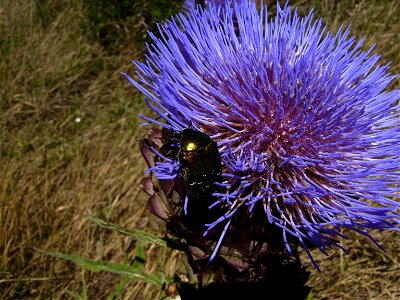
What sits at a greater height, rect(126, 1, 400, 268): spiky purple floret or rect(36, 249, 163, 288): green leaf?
rect(126, 1, 400, 268): spiky purple floret

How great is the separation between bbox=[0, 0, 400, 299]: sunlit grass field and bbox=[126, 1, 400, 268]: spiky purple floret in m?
0.28

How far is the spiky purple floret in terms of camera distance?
0.87m

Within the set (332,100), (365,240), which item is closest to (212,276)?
(332,100)

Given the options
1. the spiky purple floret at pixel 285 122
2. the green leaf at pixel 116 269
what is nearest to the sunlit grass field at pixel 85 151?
the green leaf at pixel 116 269

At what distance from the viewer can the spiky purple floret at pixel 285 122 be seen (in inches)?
34.1

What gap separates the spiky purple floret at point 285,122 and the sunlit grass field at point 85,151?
276 mm

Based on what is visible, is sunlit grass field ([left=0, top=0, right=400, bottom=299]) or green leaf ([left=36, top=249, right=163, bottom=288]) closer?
green leaf ([left=36, top=249, right=163, bottom=288])

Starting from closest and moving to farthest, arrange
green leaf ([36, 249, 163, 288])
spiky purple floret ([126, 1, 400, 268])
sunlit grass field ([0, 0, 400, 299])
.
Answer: spiky purple floret ([126, 1, 400, 268]) < green leaf ([36, 249, 163, 288]) < sunlit grass field ([0, 0, 400, 299])

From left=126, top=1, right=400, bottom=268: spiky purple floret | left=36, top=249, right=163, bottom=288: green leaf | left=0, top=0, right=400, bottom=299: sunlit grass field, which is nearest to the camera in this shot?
left=126, top=1, right=400, bottom=268: spiky purple floret

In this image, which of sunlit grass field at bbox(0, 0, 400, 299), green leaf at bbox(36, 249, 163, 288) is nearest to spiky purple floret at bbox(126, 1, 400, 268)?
sunlit grass field at bbox(0, 0, 400, 299)

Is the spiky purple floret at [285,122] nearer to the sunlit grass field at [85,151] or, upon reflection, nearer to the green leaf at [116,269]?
the sunlit grass field at [85,151]

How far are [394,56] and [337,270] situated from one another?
41.0 inches

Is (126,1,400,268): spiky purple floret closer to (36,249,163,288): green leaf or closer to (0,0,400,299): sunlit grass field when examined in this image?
(0,0,400,299): sunlit grass field

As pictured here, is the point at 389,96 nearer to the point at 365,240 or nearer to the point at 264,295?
the point at 264,295
